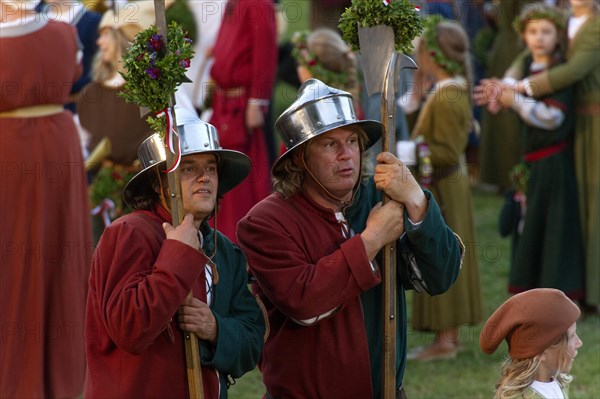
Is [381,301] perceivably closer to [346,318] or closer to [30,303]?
[346,318]

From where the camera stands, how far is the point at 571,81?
738 cm

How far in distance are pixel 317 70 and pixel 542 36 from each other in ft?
5.69

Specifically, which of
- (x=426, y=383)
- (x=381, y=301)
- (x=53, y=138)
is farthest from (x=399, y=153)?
(x=381, y=301)

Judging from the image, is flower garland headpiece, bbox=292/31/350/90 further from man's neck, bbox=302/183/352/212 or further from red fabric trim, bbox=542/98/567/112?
man's neck, bbox=302/183/352/212

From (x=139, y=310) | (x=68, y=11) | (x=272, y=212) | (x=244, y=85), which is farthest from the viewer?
(x=244, y=85)

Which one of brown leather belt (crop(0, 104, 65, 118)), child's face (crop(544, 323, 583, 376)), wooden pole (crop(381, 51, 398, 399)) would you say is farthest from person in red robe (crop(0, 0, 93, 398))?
child's face (crop(544, 323, 583, 376))

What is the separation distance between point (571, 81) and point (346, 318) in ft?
13.0

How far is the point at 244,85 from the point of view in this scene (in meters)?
8.21

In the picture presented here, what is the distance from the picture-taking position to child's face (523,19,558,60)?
7.57 meters

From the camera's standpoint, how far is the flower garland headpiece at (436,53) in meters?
6.90

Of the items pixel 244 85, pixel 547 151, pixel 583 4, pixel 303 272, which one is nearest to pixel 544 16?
pixel 583 4

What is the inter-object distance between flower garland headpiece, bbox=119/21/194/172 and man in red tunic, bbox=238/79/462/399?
1.61 feet

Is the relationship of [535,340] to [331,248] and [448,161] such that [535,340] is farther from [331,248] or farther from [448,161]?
[448,161]

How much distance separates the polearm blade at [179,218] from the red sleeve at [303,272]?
34cm
